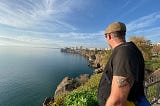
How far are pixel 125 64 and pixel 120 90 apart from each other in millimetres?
387

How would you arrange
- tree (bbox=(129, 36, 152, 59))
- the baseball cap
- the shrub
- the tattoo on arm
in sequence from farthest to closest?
tree (bbox=(129, 36, 152, 59)) < the shrub < the baseball cap < the tattoo on arm

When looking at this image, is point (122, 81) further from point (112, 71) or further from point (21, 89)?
point (21, 89)

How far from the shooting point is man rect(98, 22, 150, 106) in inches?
114

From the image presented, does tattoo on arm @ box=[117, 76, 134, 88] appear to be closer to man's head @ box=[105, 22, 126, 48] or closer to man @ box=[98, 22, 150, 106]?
man @ box=[98, 22, 150, 106]

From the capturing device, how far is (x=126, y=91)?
2943mm

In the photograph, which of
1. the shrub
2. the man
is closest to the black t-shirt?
the man

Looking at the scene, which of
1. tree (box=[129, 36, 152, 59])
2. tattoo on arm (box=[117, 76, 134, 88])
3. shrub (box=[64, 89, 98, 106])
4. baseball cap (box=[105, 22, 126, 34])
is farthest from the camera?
tree (box=[129, 36, 152, 59])

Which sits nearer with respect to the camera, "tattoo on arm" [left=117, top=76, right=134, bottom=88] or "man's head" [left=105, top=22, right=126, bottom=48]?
"tattoo on arm" [left=117, top=76, right=134, bottom=88]

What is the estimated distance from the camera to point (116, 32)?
3.30 m

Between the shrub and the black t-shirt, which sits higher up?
the black t-shirt

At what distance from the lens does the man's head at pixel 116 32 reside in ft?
10.8

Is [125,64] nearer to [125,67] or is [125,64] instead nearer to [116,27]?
[125,67]

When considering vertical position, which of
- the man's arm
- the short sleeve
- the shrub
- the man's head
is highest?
the man's head

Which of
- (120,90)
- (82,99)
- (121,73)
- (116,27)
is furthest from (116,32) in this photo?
(82,99)
